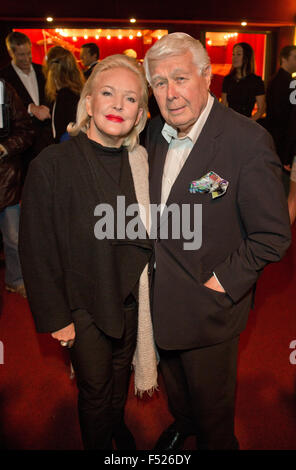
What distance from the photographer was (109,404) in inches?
58.9

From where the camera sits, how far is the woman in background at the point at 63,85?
121 inches

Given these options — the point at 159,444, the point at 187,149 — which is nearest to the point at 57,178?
the point at 187,149

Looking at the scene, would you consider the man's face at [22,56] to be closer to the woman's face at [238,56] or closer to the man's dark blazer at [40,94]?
the man's dark blazer at [40,94]

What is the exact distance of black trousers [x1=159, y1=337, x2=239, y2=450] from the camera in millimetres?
1437

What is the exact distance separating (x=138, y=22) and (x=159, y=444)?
6953 mm

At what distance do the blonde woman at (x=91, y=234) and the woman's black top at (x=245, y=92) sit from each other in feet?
11.7

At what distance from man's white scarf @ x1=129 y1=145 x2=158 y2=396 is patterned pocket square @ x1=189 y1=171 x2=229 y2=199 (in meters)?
0.24

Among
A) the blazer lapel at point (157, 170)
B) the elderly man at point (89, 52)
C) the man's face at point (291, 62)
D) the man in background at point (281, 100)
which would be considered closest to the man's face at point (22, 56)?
the elderly man at point (89, 52)

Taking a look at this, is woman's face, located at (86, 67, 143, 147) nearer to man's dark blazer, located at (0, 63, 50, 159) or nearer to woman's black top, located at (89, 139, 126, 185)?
woman's black top, located at (89, 139, 126, 185)

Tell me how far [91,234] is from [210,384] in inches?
30.2

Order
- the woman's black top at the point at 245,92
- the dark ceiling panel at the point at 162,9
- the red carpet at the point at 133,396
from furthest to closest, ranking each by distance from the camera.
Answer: the dark ceiling panel at the point at 162,9 < the woman's black top at the point at 245,92 < the red carpet at the point at 133,396

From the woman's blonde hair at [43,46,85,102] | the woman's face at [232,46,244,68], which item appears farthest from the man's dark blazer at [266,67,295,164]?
the woman's blonde hair at [43,46,85,102]

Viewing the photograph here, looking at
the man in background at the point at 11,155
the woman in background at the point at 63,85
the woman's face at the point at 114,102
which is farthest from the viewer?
the woman in background at the point at 63,85
